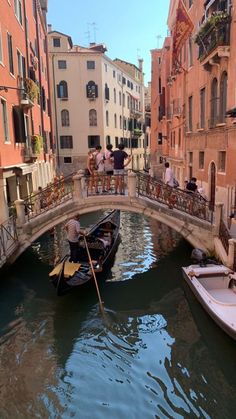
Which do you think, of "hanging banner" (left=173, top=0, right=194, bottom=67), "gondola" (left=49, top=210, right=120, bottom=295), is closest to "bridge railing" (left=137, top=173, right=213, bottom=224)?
"gondola" (left=49, top=210, right=120, bottom=295)

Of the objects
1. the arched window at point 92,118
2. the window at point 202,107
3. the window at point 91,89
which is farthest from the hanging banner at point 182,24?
the arched window at point 92,118

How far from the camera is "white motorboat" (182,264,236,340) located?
6980 mm

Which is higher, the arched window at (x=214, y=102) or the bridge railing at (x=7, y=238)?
the arched window at (x=214, y=102)

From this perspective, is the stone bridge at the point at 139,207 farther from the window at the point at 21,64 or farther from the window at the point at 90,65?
the window at the point at 90,65

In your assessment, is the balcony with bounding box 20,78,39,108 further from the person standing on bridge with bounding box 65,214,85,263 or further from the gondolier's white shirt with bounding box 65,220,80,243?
the gondolier's white shirt with bounding box 65,220,80,243

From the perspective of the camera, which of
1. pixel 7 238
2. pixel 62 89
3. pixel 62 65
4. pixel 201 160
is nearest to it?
pixel 7 238

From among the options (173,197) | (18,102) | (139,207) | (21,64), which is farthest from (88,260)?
(21,64)

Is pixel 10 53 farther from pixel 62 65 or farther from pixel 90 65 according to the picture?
pixel 90 65

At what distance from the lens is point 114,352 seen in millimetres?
→ 6492

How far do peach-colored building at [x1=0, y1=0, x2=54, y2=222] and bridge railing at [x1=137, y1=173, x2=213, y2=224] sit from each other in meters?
4.43

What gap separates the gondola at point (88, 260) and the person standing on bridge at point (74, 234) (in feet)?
0.67

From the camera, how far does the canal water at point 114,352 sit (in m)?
5.14

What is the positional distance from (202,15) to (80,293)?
12.3 metres

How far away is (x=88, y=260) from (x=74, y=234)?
3.61ft
